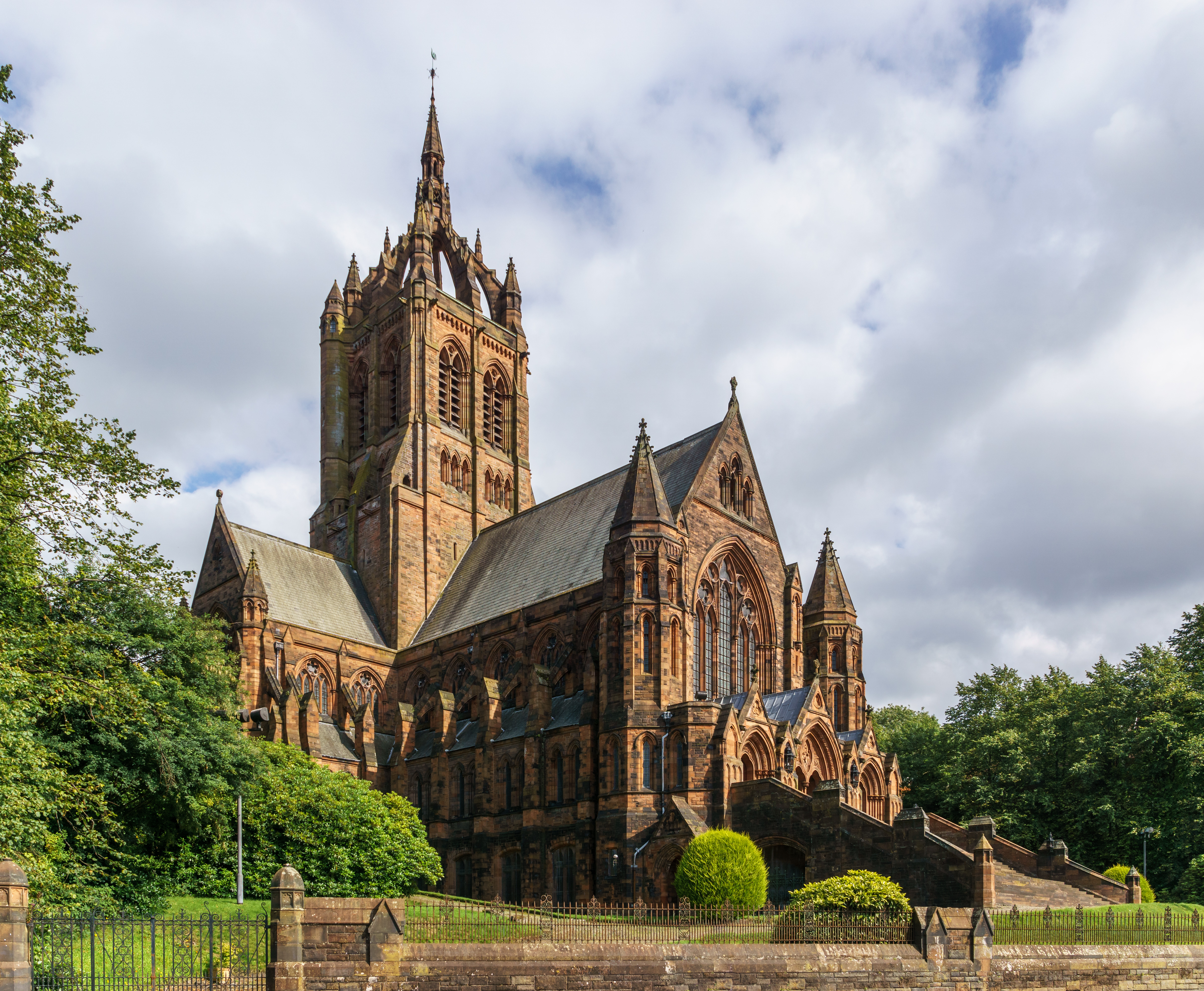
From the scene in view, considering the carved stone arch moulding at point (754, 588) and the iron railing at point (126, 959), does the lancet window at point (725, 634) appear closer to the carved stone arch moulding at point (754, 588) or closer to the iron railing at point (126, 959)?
the carved stone arch moulding at point (754, 588)

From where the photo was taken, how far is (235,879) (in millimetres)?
34469

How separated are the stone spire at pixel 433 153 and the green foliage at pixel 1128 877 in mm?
55038

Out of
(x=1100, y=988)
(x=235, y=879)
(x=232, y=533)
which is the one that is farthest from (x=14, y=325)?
(x=232, y=533)

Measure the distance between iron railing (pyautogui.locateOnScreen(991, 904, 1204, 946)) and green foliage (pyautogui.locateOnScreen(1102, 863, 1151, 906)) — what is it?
8.53 meters

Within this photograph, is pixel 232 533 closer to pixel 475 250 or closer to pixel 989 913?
pixel 475 250

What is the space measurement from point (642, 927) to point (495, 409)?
146ft

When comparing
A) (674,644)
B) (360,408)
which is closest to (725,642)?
(674,644)

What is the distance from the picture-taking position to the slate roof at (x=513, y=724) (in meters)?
43.8

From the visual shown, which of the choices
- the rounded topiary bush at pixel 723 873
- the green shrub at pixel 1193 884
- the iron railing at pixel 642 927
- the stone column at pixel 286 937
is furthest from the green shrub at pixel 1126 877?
the stone column at pixel 286 937

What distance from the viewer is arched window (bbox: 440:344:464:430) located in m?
62.5

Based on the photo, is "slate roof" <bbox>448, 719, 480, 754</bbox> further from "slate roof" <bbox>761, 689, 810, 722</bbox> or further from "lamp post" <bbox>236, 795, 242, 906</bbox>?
"lamp post" <bbox>236, 795, 242, 906</bbox>

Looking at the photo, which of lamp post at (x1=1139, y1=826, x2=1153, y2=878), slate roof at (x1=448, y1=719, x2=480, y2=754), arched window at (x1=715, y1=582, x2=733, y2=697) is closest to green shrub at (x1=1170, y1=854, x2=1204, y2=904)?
lamp post at (x1=1139, y1=826, x2=1153, y2=878)

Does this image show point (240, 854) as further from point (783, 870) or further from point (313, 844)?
point (783, 870)

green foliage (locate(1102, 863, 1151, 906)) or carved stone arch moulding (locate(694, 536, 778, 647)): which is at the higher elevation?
carved stone arch moulding (locate(694, 536, 778, 647))
